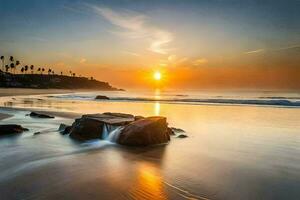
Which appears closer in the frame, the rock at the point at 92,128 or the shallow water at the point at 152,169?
the shallow water at the point at 152,169

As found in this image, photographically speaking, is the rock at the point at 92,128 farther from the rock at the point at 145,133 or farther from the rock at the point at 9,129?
the rock at the point at 9,129

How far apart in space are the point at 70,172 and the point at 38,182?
770 millimetres

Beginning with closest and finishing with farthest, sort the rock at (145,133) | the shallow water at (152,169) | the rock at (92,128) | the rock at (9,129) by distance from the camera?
the shallow water at (152,169) < the rock at (145,133) < the rock at (92,128) < the rock at (9,129)

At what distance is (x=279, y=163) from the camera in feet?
22.6

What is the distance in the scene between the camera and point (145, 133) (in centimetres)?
914

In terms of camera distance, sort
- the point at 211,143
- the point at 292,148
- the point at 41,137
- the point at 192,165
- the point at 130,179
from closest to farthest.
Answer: the point at 130,179
the point at 192,165
the point at 292,148
the point at 211,143
the point at 41,137

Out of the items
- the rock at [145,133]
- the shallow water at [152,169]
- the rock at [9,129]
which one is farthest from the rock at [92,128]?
the rock at [9,129]

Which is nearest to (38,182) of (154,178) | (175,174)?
(154,178)

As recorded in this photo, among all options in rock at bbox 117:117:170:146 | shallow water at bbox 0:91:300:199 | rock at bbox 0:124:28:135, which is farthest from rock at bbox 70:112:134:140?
rock at bbox 0:124:28:135

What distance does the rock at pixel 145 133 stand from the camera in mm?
9062

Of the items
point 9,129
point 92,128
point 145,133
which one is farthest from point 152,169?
point 9,129

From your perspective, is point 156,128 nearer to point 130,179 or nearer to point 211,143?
point 211,143

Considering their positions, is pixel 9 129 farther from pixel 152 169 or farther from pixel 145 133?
pixel 152 169

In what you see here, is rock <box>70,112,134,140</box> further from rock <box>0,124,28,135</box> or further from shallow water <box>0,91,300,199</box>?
rock <box>0,124,28,135</box>
